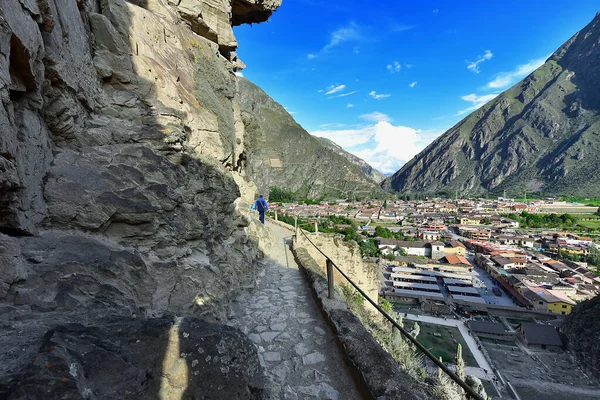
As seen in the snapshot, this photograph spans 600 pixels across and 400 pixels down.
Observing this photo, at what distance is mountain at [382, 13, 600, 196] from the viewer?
129625 millimetres

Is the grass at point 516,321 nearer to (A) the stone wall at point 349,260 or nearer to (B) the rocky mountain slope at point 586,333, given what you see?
(B) the rocky mountain slope at point 586,333

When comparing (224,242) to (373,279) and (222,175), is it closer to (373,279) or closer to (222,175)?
(222,175)

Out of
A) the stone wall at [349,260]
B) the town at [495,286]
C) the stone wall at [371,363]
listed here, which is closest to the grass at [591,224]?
the town at [495,286]

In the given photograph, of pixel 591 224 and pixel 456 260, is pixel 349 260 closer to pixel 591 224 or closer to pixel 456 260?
pixel 456 260

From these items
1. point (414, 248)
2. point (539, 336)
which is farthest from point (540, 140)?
point (539, 336)

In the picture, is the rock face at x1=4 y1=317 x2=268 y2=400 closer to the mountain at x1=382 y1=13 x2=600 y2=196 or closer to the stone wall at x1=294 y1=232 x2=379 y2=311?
the stone wall at x1=294 y1=232 x2=379 y2=311

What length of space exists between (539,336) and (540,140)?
18016cm

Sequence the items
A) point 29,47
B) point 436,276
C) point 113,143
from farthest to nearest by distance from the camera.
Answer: point 436,276 → point 113,143 → point 29,47

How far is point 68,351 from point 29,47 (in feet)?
8.17

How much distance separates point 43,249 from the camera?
2.40 metres

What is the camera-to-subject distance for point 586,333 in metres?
25.5

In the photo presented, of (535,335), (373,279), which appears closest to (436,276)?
(535,335)

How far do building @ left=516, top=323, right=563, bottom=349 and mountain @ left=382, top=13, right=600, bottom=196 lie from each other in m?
129

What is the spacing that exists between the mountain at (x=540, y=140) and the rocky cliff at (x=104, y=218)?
162 meters
